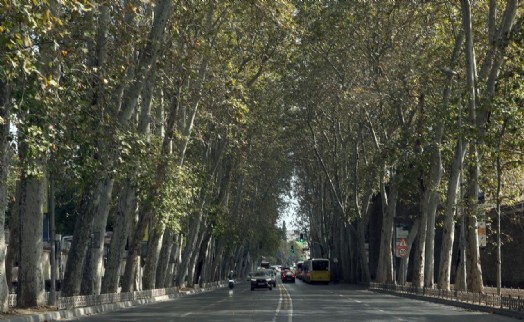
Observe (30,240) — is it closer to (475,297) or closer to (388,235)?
(475,297)

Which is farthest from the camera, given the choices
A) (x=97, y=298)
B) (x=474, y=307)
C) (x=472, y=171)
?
(x=472, y=171)

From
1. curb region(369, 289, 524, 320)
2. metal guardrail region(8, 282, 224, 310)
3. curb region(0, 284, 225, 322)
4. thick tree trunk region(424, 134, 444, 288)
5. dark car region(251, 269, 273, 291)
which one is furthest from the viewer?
dark car region(251, 269, 273, 291)

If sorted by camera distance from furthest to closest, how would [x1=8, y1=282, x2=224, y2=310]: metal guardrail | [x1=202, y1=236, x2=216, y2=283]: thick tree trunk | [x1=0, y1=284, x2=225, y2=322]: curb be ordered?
[x1=202, y1=236, x2=216, y2=283]: thick tree trunk
[x1=8, y1=282, x2=224, y2=310]: metal guardrail
[x1=0, y1=284, x2=225, y2=322]: curb

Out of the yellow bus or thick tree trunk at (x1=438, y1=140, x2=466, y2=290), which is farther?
the yellow bus

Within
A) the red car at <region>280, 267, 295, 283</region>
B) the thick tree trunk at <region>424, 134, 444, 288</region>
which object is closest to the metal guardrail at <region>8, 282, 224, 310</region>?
the thick tree trunk at <region>424, 134, 444, 288</region>

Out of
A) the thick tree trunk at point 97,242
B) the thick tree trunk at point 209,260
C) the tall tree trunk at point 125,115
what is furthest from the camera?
the thick tree trunk at point 209,260

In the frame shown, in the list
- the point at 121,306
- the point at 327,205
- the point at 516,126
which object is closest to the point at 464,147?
the point at 516,126

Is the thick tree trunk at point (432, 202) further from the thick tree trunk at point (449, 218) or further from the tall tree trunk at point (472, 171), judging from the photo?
the tall tree trunk at point (472, 171)

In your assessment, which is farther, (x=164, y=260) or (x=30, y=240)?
(x=164, y=260)

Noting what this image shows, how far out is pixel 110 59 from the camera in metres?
27.7

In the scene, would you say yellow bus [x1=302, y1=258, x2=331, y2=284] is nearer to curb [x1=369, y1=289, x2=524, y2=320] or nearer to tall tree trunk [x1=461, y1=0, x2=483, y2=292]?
curb [x1=369, y1=289, x2=524, y2=320]

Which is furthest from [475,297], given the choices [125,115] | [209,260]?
[209,260]

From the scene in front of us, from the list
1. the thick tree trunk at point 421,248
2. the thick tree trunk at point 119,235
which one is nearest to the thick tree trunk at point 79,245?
the thick tree trunk at point 119,235

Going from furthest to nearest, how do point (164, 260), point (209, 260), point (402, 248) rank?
point (209, 260)
point (164, 260)
point (402, 248)
